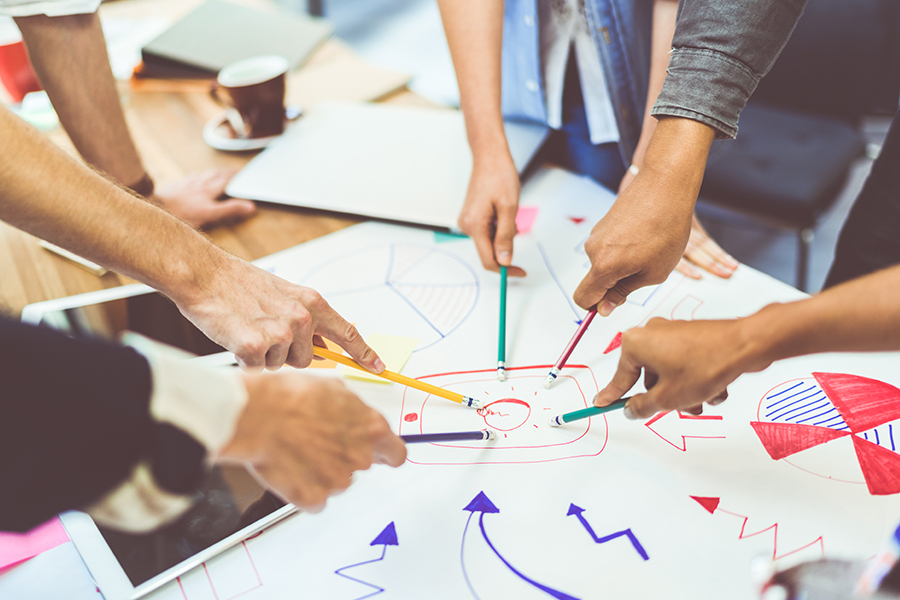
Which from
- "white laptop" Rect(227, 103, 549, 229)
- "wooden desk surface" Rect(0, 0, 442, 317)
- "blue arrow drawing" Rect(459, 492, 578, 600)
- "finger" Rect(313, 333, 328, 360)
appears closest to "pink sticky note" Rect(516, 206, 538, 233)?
"white laptop" Rect(227, 103, 549, 229)

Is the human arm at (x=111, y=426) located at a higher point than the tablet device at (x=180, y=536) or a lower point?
higher

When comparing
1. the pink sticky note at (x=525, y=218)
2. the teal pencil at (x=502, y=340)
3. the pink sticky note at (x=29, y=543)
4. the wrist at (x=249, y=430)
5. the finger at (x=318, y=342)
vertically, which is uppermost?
the wrist at (x=249, y=430)

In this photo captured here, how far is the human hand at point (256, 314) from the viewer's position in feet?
2.11

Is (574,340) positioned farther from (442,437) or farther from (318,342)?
(318,342)

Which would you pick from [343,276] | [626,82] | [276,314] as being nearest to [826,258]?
[626,82]

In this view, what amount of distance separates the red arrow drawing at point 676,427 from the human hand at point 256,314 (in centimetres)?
38

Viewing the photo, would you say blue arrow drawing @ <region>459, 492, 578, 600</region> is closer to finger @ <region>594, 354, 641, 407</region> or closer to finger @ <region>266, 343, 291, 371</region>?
finger @ <region>594, 354, 641, 407</region>

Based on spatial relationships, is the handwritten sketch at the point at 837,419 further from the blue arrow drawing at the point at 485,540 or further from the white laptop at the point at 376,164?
the white laptop at the point at 376,164

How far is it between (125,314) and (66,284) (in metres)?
0.16

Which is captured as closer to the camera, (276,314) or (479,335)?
(276,314)

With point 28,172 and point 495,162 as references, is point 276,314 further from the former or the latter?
point 495,162

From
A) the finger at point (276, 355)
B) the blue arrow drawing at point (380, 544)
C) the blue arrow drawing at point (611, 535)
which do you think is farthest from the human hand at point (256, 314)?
the blue arrow drawing at point (611, 535)

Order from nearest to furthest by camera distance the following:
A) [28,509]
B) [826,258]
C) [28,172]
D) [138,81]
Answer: [28,509] < [28,172] < [138,81] < [826,258]

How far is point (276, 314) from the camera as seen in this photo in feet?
2.15
